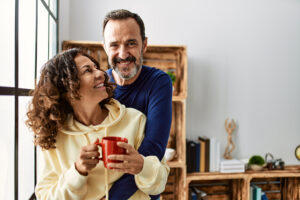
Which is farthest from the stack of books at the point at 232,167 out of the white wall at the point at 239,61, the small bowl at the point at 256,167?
the white wall at the point at 239,61

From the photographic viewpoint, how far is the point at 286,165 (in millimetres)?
3006

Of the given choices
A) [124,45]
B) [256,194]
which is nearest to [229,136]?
Result: [256,194]

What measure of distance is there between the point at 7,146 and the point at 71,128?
36 centimetres

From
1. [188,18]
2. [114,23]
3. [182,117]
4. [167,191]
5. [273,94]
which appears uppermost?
[188,18]

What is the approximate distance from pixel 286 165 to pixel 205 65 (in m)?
1.71

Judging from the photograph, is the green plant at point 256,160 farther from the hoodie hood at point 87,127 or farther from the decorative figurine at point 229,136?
the hoodie hood at point 87,127

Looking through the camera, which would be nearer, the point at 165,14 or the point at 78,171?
the point at 78,171

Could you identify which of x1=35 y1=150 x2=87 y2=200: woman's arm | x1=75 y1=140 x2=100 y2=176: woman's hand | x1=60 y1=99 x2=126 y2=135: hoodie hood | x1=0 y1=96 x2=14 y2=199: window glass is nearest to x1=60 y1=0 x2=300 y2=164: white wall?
x1=0 y1=96 x2=14 y2=199: window glass

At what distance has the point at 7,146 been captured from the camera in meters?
1.08

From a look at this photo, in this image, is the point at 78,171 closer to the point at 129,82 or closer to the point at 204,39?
the point at 129,82

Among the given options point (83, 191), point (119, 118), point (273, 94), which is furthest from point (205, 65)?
point (83, 191)

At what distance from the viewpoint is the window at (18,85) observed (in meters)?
1.04

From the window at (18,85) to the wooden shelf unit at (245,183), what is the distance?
173 centimetres

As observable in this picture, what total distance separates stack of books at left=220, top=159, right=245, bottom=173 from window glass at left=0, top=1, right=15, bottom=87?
7.41ft
